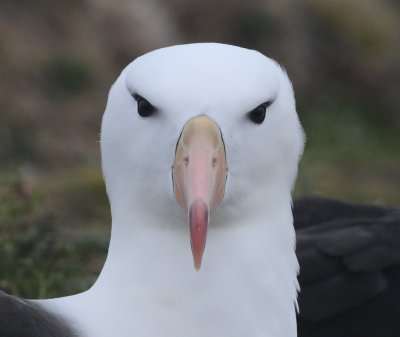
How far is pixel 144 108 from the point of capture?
11.7 feet

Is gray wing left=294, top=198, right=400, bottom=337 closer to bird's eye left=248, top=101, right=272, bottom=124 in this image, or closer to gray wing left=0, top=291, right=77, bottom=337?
bird's eye left=248, top=101, right=272, bottom=124

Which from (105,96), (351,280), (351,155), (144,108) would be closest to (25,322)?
(144,108)

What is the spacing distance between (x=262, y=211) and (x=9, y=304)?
781 mm

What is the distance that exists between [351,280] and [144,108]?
6.21 feet

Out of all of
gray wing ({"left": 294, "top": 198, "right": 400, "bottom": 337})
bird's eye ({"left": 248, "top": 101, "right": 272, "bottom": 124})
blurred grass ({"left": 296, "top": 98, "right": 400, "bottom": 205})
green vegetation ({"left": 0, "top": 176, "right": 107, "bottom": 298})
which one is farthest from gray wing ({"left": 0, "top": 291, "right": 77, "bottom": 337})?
blurred grass ({"left": 296, "top": 98, "right": 400, "bottom": 205})

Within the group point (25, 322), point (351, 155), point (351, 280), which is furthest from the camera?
point (351, 155)

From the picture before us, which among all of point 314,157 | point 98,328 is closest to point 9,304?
point 98,328

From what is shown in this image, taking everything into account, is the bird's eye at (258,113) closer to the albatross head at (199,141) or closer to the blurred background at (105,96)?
the albatross head at (199,141)

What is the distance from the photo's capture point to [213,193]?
135 inches

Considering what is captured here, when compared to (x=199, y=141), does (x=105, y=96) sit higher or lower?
higher

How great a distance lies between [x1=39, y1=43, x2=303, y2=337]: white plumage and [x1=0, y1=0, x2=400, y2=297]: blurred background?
5.00 ft

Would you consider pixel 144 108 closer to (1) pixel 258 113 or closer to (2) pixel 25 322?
(1) pixel 258 113

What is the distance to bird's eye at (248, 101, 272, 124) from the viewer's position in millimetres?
3554

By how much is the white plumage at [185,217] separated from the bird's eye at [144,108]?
2cm
